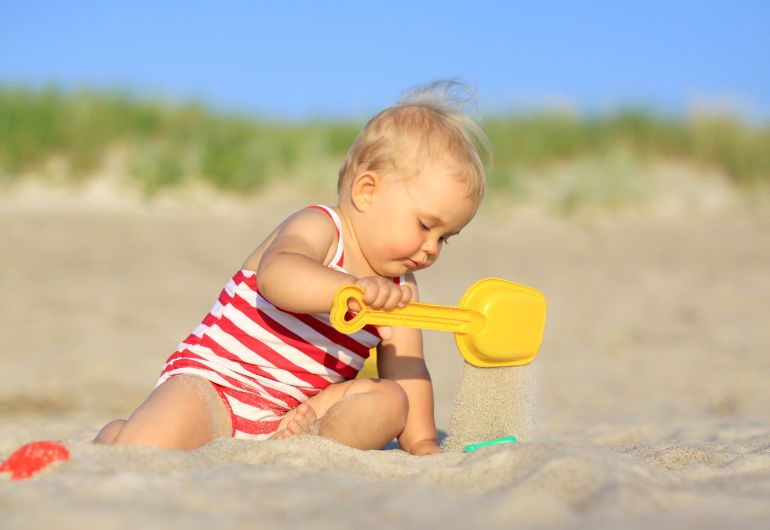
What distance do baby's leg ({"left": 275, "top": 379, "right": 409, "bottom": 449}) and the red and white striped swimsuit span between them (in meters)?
0.06

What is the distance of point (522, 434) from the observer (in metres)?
2.28

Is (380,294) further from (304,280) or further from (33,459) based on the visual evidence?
(33,459)

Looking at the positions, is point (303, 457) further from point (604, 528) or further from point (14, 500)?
point (604, 528)

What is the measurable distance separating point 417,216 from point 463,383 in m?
0.46

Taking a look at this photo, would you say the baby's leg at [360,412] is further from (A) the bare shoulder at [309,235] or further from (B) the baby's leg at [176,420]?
(A) the bare shoulder at [309,235]

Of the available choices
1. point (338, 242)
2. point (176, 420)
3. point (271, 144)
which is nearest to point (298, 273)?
point (338, 242)

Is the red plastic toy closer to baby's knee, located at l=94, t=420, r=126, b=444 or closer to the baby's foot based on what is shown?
baby's knee, located at l=94, t=420, r=126, b=444

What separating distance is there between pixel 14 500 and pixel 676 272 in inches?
226

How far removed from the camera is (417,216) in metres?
2.16

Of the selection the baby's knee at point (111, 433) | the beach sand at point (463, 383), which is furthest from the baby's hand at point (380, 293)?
the baby's knee at point (111, 433)


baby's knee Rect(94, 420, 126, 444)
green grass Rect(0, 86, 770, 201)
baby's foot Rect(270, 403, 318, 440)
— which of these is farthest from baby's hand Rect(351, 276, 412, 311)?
green grass Rect(0, 86, 770, 201)

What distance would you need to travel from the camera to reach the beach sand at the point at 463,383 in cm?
140

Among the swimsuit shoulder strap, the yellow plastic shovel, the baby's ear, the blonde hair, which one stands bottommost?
the yellow plastic shovel

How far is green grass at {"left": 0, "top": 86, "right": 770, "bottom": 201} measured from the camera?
714cm
